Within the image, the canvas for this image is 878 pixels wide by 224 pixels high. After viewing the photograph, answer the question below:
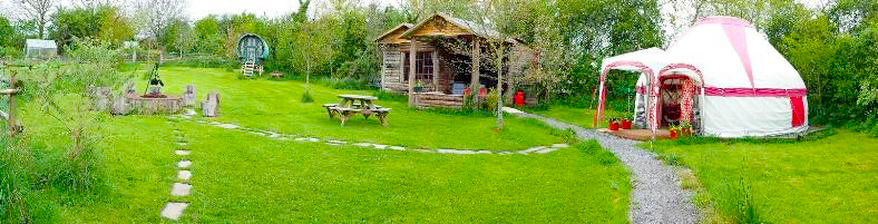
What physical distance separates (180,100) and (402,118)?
18.8 ft

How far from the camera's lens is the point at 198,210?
24.7 feet

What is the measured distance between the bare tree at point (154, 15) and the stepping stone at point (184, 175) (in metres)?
37.8

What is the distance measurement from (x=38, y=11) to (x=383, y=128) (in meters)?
39.1

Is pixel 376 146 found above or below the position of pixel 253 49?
below

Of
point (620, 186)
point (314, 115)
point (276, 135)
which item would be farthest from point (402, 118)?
point (620, 186)

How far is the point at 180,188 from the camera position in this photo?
8.46 metres

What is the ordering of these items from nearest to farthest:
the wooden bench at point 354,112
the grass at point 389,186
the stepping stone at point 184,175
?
the grass at point 389,186
the stepping stone at point 184,175
the wooden bench at point 354,112

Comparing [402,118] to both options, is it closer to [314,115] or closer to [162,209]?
[314,115]

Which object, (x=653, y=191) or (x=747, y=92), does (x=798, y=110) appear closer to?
(x=747, y=92)

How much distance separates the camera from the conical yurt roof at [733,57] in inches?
690

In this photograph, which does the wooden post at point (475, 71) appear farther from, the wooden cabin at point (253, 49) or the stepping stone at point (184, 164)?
the wooden cabin at point (253, 49)

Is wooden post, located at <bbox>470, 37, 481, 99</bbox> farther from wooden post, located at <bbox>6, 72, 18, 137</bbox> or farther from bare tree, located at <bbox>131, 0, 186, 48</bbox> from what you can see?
bare tree, located at <bbox>131, 0, 186, 48</bbox>

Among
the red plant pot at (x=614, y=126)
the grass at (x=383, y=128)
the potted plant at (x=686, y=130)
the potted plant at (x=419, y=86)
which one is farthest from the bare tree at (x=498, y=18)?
the potted plant at (x=419, y=86)

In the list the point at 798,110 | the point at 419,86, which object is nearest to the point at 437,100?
the point at 419,86
